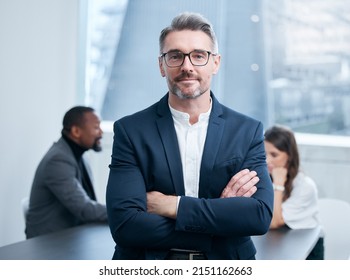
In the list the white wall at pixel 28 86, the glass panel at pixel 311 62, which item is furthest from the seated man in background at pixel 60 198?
the glass panel at pixel 311 62

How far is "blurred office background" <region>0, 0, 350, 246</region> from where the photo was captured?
4504mm

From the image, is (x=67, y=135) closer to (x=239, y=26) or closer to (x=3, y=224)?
(x=3, y=224)

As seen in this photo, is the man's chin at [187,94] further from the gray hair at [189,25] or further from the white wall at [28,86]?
the white wall at [28,86]

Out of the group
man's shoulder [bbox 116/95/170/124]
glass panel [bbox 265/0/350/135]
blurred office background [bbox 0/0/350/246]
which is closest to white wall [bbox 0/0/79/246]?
blurred office background [bbox 0/0/350/246]

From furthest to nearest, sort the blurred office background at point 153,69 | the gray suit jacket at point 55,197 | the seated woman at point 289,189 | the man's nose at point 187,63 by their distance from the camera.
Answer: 1. the blurred office background at point 153,69
2. the gray suit jacket at point 55,197
3. the seated woman at point 289,189
4. the man's nose at point 187,63

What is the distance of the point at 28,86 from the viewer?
179 inches

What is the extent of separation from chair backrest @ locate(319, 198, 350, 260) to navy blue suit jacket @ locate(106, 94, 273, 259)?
1.84 meters

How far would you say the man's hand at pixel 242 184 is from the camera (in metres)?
2.00

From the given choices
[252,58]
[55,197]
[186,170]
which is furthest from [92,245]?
[252,58]

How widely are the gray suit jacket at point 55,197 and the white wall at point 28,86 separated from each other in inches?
25.5

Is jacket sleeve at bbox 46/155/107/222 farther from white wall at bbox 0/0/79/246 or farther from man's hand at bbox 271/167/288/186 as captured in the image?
man's hand at bbox 271/167/288/186

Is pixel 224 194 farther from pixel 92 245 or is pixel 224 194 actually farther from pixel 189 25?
pixel 92 245

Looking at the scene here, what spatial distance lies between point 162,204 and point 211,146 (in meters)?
0.26
